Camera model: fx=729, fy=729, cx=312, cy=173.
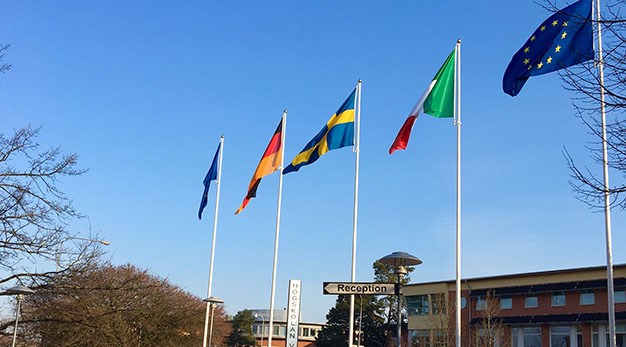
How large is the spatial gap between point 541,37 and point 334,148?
9.35 meters

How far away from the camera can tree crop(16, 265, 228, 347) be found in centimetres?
2478

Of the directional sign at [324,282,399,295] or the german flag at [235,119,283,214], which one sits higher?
the german flag at [235,119,283,214]

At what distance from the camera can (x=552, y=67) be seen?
18438 mm

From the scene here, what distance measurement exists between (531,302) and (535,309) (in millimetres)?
678

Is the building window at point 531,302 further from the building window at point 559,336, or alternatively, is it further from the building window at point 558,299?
the building window at point 559,336

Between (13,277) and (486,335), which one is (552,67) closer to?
(13,277)

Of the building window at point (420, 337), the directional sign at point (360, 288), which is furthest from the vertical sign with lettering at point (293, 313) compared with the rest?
the building window at point (420, 337)

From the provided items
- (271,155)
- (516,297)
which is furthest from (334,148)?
(516,297)

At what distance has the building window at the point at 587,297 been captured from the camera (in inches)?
2057

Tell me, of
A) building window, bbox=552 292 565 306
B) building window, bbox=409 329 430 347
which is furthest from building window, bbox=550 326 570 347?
building window, bbox=409 329 430 347

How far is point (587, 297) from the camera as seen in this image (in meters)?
52.6

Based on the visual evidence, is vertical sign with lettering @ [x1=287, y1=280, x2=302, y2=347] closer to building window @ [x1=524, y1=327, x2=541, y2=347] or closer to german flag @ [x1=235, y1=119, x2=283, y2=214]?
german flag @ [x1=235, y1=119, x2=283, y2=214]

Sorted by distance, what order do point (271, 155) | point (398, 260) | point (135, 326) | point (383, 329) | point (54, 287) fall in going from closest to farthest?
point (398, 260), point (54, 287), point (271, 155), point (135, 326), point (383, 329)

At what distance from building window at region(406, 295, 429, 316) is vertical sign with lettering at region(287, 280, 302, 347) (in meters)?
44.0
